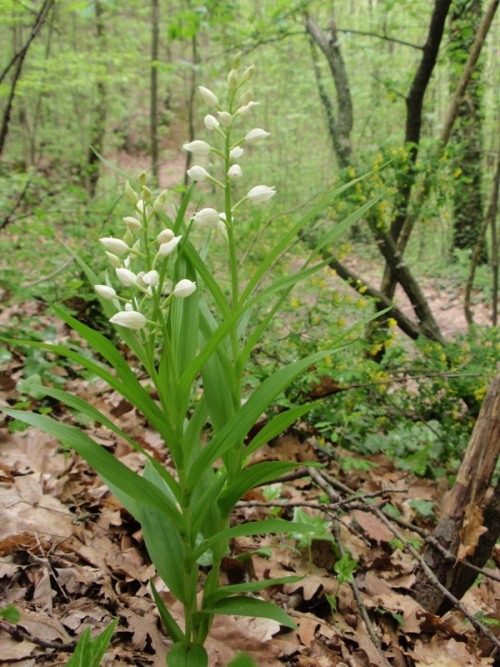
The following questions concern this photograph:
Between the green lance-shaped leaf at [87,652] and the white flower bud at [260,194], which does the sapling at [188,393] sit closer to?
the white flower bud at [260,194]

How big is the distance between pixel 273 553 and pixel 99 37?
10095mm

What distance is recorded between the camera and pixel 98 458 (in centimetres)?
101

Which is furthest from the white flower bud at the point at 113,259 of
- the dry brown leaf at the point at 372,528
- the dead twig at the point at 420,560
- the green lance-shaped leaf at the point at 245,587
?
the dry brown leaf at the point at 372,528

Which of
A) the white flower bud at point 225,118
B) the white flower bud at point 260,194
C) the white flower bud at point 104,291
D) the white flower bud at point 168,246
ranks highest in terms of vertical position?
the white flower bud at point 225,118

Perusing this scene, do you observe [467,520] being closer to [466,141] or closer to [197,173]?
[197,173]

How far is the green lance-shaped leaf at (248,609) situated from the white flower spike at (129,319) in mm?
647

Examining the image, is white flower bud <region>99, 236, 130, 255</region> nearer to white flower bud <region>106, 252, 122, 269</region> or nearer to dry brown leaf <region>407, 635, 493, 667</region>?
white flower bud <region>106, 252, 122, 269</region>

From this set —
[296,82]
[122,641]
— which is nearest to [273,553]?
[122,641]

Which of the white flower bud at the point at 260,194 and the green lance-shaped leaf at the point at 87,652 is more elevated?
the white flower bud at the point at 260,194

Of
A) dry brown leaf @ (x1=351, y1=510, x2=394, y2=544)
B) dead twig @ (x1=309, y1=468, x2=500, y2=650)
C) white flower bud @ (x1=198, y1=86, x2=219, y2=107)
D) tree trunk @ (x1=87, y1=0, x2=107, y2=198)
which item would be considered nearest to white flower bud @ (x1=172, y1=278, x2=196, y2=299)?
white flower bud @ (x1=198, y1=86, x2=219, y2=107)

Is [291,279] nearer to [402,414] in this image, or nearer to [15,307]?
[402,414]

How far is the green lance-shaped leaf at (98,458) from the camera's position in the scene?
1001mm

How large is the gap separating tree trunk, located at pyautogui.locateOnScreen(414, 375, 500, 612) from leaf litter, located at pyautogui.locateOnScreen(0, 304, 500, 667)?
19 mm

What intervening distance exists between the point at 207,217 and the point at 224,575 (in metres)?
1.16
